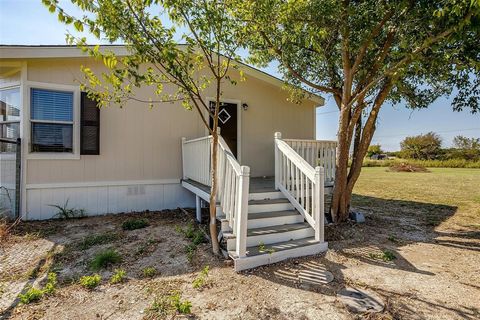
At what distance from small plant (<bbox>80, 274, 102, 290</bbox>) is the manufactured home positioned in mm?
1572

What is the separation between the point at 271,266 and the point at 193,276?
1.01 meters

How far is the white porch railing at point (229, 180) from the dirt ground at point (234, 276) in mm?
559

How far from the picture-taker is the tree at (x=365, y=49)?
148 inches

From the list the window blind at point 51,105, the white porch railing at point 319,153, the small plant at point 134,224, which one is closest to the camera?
the small plant at point 134,224

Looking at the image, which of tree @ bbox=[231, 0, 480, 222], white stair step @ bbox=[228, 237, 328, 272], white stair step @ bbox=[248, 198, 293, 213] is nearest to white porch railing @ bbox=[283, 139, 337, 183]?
tree @ bbox=[231, 0, 480, 222]

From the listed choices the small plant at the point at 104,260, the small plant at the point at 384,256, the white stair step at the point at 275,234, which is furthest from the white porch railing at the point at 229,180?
the small plant at the point at 384,256

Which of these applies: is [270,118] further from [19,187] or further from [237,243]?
[19,187]

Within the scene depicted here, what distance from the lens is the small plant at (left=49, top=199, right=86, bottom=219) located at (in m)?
5.51

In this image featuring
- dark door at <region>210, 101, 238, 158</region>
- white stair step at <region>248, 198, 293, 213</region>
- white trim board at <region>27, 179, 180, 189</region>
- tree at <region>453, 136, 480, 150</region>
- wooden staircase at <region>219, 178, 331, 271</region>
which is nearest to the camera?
wooden staircase at <region>219, 178, 331, 271</region>

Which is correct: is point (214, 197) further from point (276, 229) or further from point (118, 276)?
point (118, 276)

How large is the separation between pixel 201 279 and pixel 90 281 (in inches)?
48.4

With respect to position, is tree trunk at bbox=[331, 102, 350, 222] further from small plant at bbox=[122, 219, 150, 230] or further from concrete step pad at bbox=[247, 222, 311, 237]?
small plant at bbox=[122, 219, 150, 230]

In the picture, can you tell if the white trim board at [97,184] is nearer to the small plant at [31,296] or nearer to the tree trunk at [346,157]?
the small plant at [31,296]

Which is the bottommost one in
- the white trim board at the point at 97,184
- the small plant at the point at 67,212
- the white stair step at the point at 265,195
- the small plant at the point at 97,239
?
the small plant at the point at 97,239
